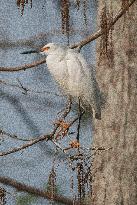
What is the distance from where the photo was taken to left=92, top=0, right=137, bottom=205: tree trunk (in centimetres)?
230

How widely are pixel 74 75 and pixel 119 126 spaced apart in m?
0.35

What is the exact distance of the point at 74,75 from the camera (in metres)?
2.54

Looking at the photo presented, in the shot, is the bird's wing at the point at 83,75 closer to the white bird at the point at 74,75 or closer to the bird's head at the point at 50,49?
the white bird at the point at 74,75

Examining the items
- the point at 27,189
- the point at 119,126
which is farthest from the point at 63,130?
the point at 27,189

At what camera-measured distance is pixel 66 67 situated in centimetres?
255

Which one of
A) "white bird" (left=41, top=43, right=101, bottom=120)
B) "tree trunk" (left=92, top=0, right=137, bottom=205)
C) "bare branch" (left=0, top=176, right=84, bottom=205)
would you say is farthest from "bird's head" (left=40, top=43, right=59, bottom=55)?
"bare branch" (left=0, top=176, right=84, bottom=205)

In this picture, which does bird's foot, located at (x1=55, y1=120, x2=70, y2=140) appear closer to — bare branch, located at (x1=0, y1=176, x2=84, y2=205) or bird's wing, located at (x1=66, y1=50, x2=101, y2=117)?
bird's wing, located at (x1=66, y1=50, x2=101, y2=117)

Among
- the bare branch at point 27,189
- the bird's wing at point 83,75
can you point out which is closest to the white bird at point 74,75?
the bird's wing at point 83,75

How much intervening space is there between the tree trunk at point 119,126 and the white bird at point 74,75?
96 millimetres

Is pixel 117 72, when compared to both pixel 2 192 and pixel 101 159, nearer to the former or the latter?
pixel 101 159

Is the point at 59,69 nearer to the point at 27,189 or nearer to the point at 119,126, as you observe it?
the point at 119,126

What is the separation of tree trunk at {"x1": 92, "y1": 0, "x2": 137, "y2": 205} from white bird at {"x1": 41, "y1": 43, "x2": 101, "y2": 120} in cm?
10

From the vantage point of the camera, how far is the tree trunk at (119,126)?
2299 millimetres

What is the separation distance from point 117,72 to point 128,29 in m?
0.19
